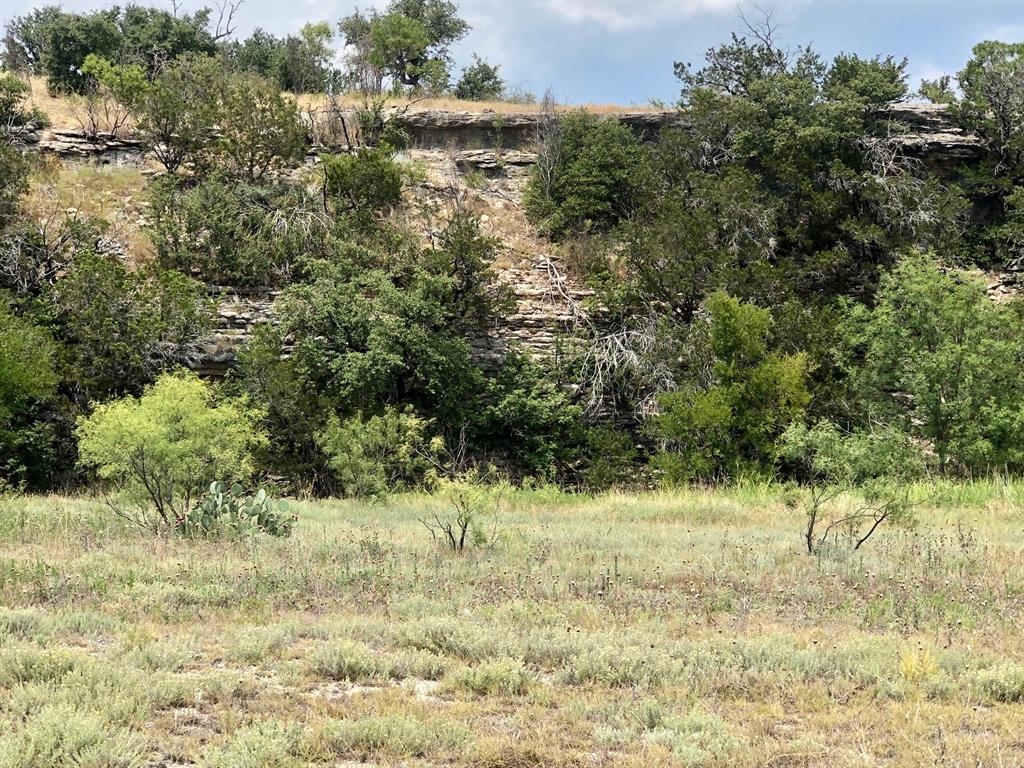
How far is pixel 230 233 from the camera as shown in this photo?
2414 cm

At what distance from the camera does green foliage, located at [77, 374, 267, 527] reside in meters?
11.3

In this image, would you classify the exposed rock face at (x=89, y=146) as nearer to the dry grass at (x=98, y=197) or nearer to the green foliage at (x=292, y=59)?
the dry grass at (x=98, y=197)

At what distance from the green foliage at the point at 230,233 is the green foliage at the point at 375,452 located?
6.94 meters

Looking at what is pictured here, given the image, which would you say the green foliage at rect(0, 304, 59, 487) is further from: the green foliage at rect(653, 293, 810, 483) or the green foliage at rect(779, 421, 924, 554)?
the green foliage at rect(779, 421, 924, 554)

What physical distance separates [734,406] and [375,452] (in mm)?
9312

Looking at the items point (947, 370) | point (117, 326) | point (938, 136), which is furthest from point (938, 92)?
point (117, 326)

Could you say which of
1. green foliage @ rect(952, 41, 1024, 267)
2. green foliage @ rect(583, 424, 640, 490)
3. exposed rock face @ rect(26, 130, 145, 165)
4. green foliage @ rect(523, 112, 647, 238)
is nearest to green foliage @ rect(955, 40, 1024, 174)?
green foliage @ rect(952, 41, 1024, 267)

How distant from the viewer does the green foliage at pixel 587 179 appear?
92.3 feet

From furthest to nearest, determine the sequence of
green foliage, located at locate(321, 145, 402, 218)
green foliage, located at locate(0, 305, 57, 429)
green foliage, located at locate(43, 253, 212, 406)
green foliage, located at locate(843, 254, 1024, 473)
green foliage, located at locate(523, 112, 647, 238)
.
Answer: green foliage, located at locate(523, 112, 647, 238)
green foliage, located at locate(321, 145, 402, 218)
green foliage, located at locate(43, 253, 212, 406)
green foliage, located at locate(843, 254, 1024, 473)
green foliage, located at locate(0, 305, 57, 429)

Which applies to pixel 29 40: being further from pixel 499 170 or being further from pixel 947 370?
pixel 947 370

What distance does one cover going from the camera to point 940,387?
20062 millimetres

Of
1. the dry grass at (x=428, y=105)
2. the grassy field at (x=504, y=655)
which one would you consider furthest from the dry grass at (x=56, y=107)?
the grassy field at (x=504, y=655)

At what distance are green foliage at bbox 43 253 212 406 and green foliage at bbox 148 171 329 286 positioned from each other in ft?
6.91

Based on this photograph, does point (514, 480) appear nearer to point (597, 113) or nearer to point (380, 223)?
point (380, 223)
